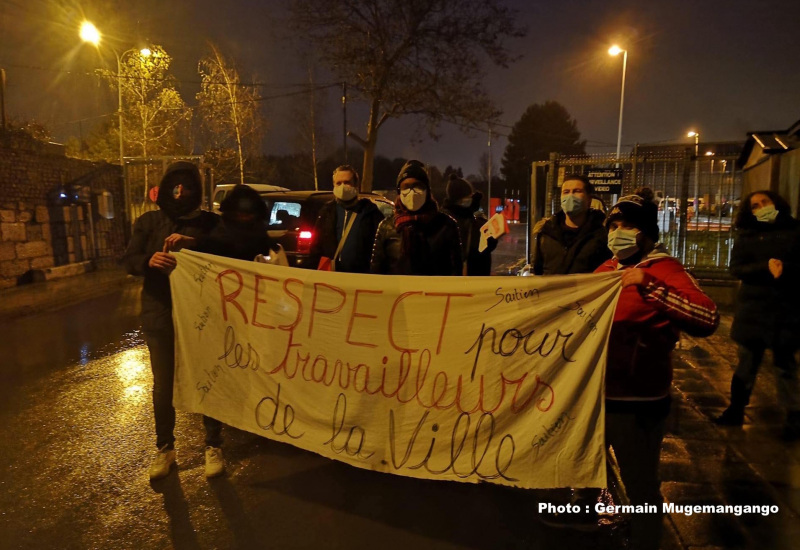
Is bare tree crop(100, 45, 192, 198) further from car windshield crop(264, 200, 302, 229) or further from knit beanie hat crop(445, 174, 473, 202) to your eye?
knit beanie hat crop(445, 174, 473, 202)

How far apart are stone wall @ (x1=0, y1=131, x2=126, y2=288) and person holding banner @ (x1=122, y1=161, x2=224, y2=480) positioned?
1088 centimetres

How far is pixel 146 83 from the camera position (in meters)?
21.1

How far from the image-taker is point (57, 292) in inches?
449

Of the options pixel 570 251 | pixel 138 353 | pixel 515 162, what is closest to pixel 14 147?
pixel 138 353

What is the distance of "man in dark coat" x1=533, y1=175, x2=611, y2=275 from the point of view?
3141 mm

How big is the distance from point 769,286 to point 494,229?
6.90 ft

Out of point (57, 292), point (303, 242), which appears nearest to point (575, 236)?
point (303, 242)

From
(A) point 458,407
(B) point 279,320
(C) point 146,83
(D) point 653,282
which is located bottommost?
(A) point 458,407

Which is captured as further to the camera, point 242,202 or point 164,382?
point 242,202

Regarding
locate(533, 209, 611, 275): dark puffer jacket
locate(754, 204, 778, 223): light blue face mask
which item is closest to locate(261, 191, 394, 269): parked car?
locate(533, 209, 611, 275): dark puffer jacket

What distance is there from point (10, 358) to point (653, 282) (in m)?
7.19

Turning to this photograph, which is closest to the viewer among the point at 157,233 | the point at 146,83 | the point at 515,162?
the point at 157,233

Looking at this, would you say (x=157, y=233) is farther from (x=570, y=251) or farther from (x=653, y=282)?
(x=653, y=282)

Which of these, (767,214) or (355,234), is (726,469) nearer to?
(767,214)
